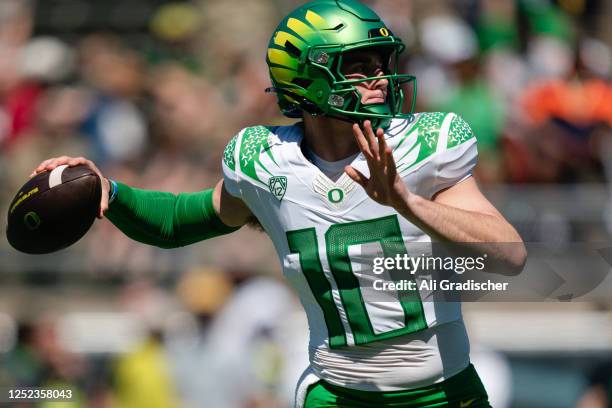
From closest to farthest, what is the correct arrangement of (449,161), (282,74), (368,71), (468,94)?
(449,161)
(368,71)
(282,74)
(468,94)

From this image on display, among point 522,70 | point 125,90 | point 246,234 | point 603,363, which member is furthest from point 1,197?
point 603,363

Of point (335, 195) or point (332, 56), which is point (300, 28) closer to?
point (332, 56)

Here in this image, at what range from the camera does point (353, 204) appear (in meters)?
3.66

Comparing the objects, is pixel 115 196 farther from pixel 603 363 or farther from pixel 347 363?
pixel 603 363

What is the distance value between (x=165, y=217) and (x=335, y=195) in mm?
794

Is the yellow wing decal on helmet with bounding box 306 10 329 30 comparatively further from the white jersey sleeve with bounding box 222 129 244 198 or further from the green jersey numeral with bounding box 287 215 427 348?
the green jersey numeral with bounding box 287 215 427 348

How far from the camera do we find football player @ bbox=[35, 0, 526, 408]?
143 inches

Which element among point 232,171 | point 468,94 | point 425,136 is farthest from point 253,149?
point 468,94

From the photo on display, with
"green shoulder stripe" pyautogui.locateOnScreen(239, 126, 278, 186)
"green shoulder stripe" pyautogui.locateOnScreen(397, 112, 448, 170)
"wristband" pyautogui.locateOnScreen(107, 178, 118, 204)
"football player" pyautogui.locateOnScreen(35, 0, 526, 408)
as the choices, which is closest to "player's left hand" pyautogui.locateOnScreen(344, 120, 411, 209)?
"football player" pyautogui.locateOnScreen(35, 0, 526, 408)

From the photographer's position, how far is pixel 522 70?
8.70 meters

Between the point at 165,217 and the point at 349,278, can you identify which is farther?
the point at 165,217

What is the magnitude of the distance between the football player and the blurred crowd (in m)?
2.84

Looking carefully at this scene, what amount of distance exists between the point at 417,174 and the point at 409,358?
0.58m

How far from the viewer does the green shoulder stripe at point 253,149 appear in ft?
12.6
